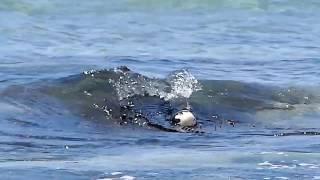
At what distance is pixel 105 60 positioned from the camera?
42.9ft

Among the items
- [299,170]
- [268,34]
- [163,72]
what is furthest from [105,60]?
[299,170]

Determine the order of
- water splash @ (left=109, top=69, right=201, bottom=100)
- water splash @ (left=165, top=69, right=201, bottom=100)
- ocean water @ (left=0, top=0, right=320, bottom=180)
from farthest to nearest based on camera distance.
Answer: water splash @ (left=165, top=69, right=201, bottom=100) → water splash @ (left=109, top=69, right=201, bottom=100) → ocean water @ (left=0, top=0, right=320, bottom=180)

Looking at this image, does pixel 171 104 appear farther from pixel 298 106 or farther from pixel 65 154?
pixel 65 154

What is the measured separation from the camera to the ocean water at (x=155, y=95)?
6535 millimetres

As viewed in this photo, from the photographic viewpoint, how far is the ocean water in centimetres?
654

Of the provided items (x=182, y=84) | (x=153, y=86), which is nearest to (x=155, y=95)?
(x=153, y=86)

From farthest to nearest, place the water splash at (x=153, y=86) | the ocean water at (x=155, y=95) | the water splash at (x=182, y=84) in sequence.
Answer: the water splash at (x=182, y=84)
the water splash at (x=153, y=86)
the ocean water at (x=155, y=95)

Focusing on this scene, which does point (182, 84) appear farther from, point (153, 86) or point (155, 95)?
point (155, 95)

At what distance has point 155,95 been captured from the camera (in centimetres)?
993

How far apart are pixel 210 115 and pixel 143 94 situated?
862 mm

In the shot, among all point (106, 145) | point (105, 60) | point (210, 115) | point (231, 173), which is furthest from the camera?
point (105, 60)

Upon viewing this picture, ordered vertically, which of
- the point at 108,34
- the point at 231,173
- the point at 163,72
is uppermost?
the point at 108,34

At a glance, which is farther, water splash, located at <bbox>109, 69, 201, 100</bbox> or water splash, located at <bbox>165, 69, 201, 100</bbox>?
water splash, located at <bbox>165, 69, 201, 100</bbox>

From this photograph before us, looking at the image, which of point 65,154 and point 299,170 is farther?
point 65,154
